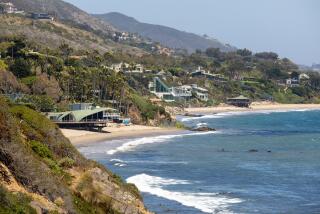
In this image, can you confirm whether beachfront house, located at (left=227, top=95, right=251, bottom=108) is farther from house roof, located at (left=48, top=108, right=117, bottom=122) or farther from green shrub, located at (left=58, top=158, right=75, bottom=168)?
green shrub, located at (left=58, top=158, right=75, bottom=168)

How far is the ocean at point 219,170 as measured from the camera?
44.2 m

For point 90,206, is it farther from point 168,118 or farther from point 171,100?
point 171,100

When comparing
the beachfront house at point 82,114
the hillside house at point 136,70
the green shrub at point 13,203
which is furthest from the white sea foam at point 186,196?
the hillside house at point 136,70

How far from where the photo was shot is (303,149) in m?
83.5

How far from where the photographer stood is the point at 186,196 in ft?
151

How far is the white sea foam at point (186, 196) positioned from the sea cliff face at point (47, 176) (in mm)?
11954

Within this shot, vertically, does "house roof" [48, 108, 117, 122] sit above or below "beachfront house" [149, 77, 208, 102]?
below

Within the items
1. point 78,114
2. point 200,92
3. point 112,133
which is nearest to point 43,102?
point 78,114

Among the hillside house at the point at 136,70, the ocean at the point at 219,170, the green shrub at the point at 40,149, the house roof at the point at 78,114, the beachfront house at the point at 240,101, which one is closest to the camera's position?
the green shrub at the point at 40,149

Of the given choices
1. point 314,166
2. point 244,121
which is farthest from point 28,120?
point 244,121

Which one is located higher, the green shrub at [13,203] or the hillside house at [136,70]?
the hillside house at [136,70]

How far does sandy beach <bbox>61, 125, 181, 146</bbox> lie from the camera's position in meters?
81.6

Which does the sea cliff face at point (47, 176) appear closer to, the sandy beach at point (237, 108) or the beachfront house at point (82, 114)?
the beachfront house at point (82, 114)

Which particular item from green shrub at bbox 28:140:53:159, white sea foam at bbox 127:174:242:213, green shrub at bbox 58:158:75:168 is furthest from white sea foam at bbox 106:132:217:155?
green shrub at bbox 28:140:53:159
